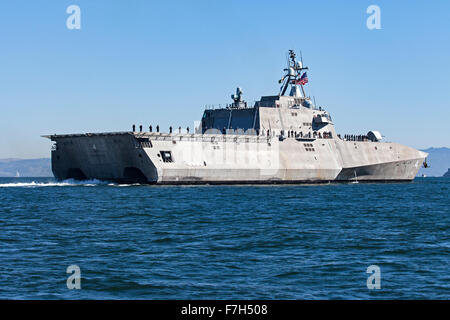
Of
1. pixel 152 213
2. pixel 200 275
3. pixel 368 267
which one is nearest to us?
pixel 200 275

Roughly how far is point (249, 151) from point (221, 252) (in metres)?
41.2

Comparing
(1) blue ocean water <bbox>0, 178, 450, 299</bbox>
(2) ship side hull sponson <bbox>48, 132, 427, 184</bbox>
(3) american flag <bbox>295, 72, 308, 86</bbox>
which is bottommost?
(1) blue ocean water <bbox>0, 178, 450, 299</bbox>

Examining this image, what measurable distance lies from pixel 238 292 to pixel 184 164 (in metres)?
42.3

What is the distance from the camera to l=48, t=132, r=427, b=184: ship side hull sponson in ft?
175

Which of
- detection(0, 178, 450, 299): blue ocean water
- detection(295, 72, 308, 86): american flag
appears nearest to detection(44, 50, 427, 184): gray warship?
detection(295, 72, 308, 86): american flag

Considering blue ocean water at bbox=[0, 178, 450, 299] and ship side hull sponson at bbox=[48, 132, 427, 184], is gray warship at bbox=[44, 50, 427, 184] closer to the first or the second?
ship side hull sponson at bbox=[48, 132, 427, 184]

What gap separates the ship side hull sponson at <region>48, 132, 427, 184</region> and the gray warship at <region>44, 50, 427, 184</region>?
0.10 meters

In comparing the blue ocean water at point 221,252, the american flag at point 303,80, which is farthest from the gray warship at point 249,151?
the blue ocean water at point 221,252

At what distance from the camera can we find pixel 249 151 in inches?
2354

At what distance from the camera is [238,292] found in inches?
528

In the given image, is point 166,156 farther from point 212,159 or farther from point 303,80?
point 303,80
